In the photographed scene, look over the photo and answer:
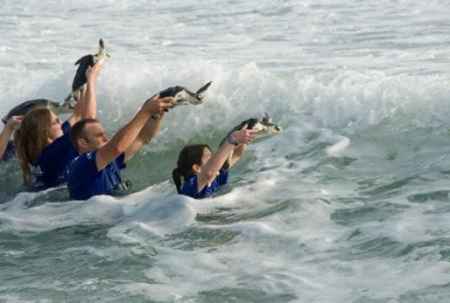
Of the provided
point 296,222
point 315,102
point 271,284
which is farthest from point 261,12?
point 271,284

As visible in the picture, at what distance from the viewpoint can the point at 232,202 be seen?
7188 millimetres

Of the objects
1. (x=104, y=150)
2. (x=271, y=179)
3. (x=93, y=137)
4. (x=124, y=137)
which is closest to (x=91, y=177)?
(x=93, y=137)

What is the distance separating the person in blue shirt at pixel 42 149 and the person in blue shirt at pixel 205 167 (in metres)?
1.09

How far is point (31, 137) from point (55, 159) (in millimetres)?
256

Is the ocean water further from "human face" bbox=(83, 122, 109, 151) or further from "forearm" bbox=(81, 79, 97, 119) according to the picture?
"forearm" bbox=(81, 79, 97, 119)

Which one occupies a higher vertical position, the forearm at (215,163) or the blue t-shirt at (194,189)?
the forearm at (215,163)

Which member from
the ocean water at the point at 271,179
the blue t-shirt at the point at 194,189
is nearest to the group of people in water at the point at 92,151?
the blue t-shirt at the point at 194,189

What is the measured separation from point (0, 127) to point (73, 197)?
2.98 meters

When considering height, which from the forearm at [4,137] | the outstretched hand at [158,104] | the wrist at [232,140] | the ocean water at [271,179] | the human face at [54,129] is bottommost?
the ocean water at [271,179]

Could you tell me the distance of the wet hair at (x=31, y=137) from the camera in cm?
774

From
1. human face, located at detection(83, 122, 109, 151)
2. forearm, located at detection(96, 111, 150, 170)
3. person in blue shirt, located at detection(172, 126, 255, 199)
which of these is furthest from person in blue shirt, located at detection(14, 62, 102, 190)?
person in blue shirt, located at detection(172, 126, 255, 199)

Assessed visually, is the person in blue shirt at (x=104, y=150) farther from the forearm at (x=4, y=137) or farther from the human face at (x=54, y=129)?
the forearm at (x=4, y=137)

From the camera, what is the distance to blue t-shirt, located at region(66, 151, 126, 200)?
718 centimetres

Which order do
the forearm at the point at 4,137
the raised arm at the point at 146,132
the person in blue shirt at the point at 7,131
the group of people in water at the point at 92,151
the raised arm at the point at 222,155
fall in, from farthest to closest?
1. the forearm at the point at 4,137
2. the person in blue shirt at the point at 7,131
3. the raised arm at the point at 146,132
4. the group of people in water at the point at 92,151
5. the raised arm at the point at 222,155
